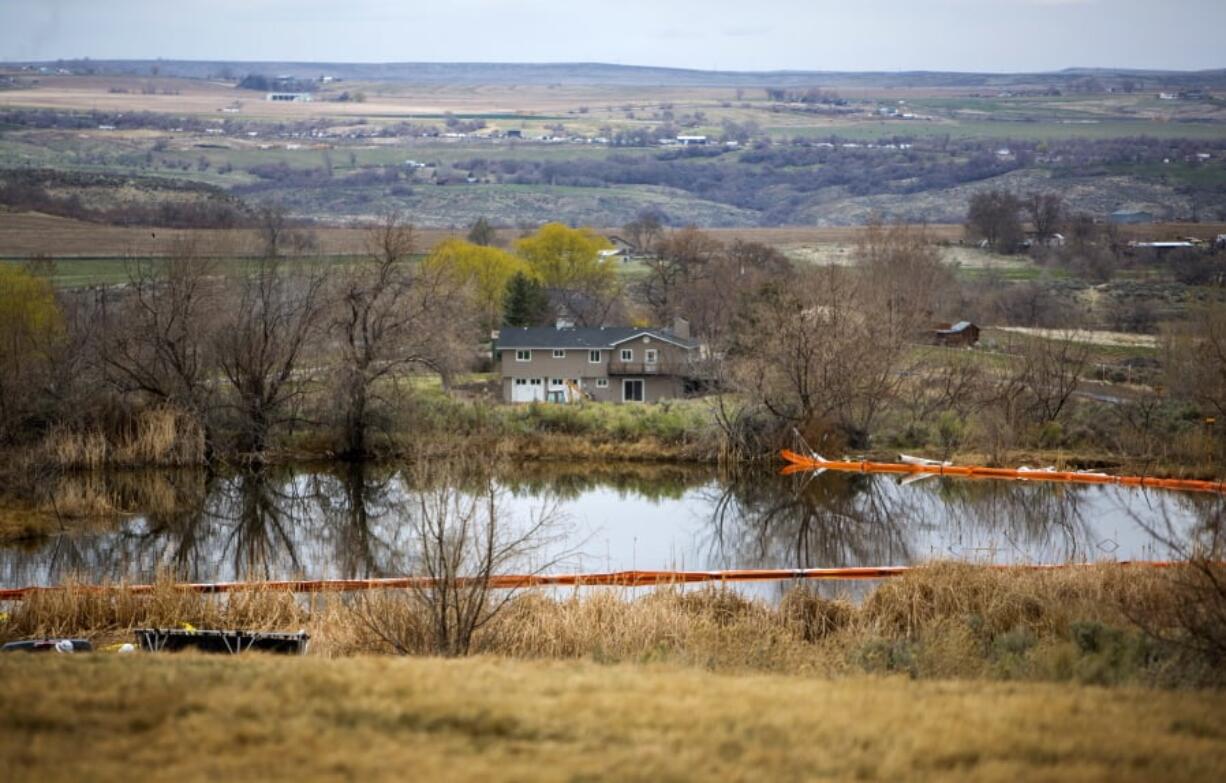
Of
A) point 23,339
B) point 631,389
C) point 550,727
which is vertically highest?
point 550,727

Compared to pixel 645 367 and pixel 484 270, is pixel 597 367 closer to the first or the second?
pixel 645 367

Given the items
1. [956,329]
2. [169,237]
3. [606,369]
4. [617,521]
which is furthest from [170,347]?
[169,237]

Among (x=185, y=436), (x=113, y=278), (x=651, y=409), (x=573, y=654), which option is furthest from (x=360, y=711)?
(x=113, y=278)

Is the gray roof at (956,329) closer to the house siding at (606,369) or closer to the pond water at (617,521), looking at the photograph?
the house siding at (606,369)

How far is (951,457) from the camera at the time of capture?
3862cm

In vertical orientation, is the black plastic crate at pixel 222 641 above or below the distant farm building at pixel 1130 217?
above

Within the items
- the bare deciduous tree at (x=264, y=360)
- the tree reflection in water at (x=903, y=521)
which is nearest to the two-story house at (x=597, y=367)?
the bare deciduous tree at (x=264, y=360)

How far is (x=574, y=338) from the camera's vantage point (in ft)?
166

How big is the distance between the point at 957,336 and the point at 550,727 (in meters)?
51.4

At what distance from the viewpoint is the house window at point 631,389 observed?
5022cm

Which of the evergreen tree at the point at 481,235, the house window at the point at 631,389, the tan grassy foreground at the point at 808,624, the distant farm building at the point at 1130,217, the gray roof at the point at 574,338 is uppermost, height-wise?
the tan grassy foreground at the point at 808,624

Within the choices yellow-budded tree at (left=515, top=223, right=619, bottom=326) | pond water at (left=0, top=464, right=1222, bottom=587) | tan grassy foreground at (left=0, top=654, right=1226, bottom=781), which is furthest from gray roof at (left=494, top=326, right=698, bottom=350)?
tan grassy foreground at (left=0, top=654, right=1226, bottom=781)

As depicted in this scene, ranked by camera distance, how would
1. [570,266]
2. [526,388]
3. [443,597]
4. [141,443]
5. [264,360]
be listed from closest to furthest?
1. [443,597]
2. [141,443]
3. [264,360]
4. [526,388]
5. [570,266]

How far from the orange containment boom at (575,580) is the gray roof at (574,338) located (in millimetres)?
24292
